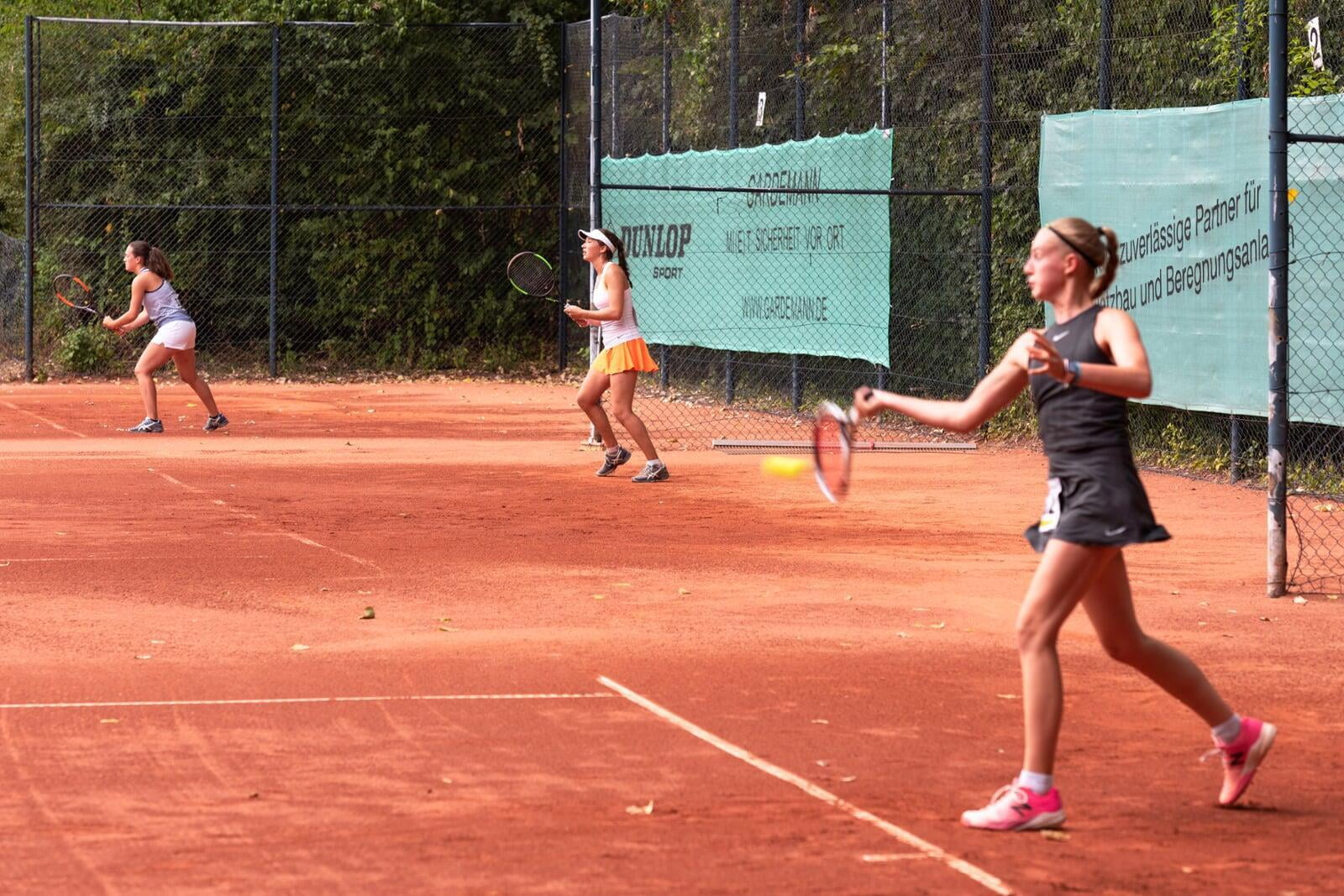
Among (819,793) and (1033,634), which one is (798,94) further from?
(1033,634)

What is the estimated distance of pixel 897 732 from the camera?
6.36 m

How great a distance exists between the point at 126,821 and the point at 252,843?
438mm

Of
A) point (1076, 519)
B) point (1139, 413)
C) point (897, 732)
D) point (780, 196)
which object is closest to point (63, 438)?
point (780, 196)

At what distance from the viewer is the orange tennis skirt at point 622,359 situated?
535 inches

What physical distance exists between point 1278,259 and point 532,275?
937 centimetres

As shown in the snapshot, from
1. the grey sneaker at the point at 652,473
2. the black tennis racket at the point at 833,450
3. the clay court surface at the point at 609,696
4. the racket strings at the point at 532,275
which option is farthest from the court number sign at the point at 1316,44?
the black tennis racket at the point at 833,450

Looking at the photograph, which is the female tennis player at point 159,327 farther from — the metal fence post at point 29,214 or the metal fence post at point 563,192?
the metal fence post at point 563,192

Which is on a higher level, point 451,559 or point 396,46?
point 396,46

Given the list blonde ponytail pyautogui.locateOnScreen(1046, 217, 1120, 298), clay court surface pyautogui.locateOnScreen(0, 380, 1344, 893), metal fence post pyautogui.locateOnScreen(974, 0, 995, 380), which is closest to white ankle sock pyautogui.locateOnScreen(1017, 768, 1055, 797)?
clay court surface pyautogui.locateOnScreen(0, 380, 1344, 893)

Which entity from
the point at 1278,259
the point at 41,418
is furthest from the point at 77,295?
the point at 1278,259

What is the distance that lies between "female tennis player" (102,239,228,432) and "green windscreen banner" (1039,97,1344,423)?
301 inches

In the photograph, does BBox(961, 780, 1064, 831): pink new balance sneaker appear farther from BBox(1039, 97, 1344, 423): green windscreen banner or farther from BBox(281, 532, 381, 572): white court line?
BBox(1039, 97, 1344, 423): green windscreen banner

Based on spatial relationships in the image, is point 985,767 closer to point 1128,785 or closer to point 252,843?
point 1128,785

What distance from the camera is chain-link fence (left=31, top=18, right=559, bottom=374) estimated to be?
2352 centimetres
